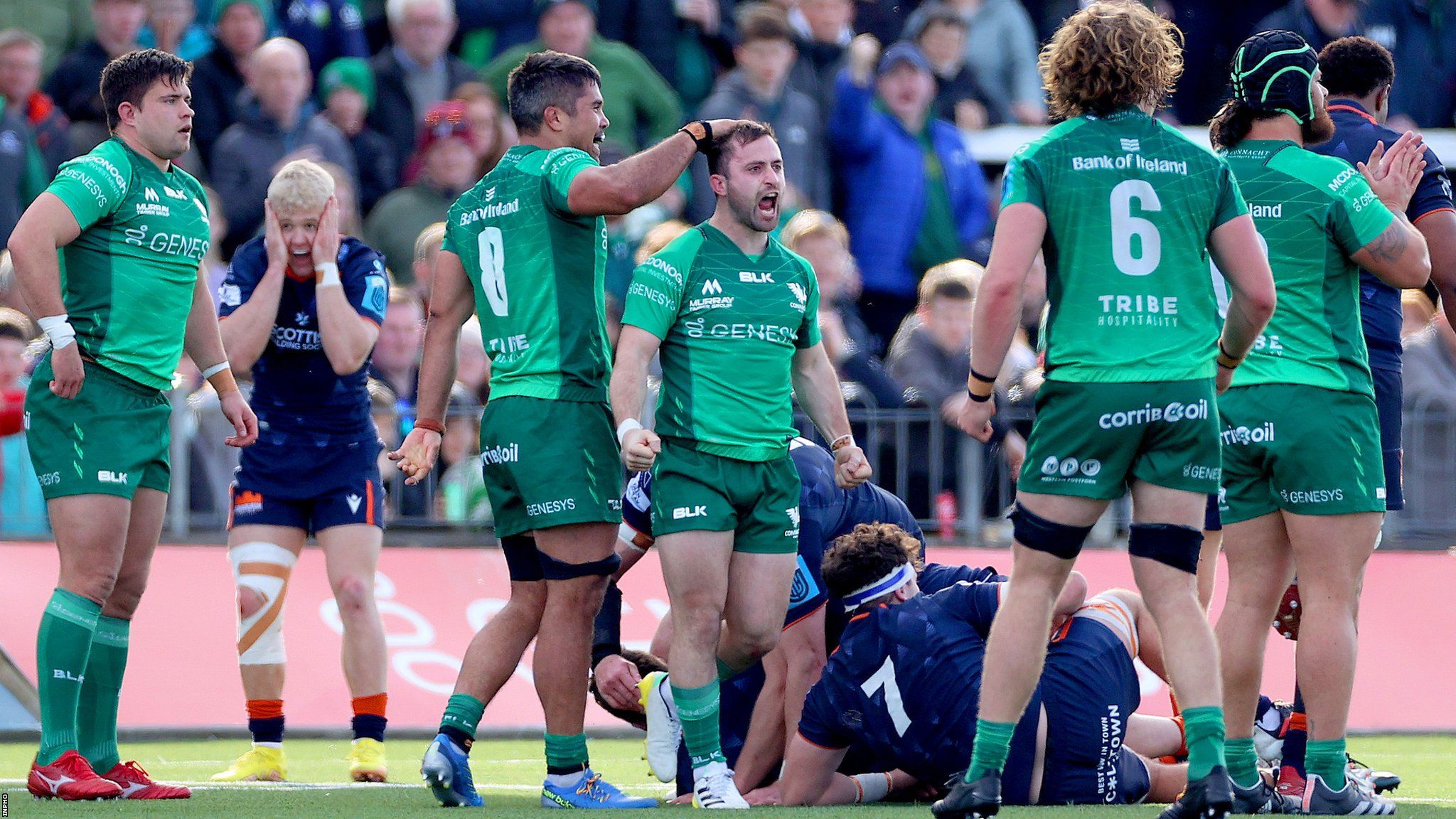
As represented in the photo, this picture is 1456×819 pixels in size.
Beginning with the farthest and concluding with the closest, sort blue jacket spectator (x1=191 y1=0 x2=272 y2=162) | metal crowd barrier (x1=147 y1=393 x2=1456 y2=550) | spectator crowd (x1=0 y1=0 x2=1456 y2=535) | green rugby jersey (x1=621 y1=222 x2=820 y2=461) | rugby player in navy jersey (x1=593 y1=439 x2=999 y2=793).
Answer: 1. blue jacket spectator (x1=191 y1=0 x2=272 y2=162)
2. spectator crowd (x1=0 y1=0 x2=1456 y2=535)
3. metal crowd barrier (x1=147 y1=393 x2=1456 y2=550)
4. rugby player in navy jersey (x1=593 y1=439 x2=999 y2=793)
5. green rugby jersey (x1=621 y1=222 x2=820 y2=461)

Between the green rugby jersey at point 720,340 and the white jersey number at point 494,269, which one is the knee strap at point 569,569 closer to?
the green rugby jersey at point 720,340

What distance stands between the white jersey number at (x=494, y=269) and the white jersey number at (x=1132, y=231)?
7.21 feet

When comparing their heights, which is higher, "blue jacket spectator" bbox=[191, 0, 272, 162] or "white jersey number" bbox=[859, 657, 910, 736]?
"blue jacket spectator" bbox=[191, 0, 272, 162]

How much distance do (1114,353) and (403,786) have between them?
352 cm

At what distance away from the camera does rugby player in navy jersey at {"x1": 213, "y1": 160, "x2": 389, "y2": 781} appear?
305 inches

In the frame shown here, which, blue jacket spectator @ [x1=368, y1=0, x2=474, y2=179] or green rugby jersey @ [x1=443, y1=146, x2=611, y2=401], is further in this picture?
blue jacket spectator @ [x1=368, y1=0, x2=474, y2=179]

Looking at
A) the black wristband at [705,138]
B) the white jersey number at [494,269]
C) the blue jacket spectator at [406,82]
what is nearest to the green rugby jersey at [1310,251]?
the black wristband at [705,138]

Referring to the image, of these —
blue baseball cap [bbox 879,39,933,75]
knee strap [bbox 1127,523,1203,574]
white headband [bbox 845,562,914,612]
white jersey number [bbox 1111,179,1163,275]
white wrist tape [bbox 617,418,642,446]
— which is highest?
blue baseball cap [bbox 879,39,933,75]

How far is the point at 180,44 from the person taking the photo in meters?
12.7

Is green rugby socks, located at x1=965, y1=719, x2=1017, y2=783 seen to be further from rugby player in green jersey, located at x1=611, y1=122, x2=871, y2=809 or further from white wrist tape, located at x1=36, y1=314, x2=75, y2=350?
white wrist tape, located at x1=36, y1=314, x2=75, y2=350

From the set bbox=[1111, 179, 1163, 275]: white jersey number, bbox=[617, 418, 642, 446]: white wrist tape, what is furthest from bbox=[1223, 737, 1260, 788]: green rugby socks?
bbox=[617, 418, 642, 446]: white wrist tape

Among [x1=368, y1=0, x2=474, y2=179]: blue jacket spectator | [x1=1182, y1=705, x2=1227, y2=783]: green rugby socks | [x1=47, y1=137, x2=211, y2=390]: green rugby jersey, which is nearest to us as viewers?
[x1=1182, y1=705, x2=1227, y2=783]: green rugby socks

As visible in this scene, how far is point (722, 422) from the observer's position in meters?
6.23

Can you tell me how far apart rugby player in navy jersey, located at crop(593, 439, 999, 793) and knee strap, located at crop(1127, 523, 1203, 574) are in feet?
4.85
